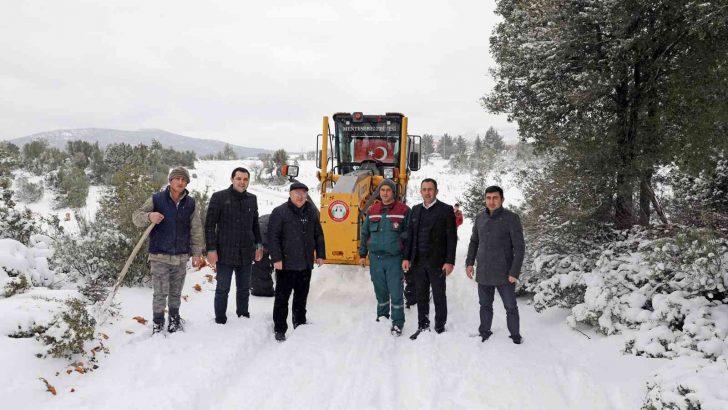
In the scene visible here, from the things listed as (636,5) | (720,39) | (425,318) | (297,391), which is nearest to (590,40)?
(636,5)

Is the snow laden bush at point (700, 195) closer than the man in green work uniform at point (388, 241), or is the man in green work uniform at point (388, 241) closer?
the snow laden bush at point (700, 195)

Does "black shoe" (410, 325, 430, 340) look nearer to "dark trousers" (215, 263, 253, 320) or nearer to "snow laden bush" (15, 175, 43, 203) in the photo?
"dark trousers" (215, 263, 253, 320)

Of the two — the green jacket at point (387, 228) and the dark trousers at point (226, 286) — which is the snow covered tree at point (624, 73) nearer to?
the green jacket at point (387, 228)

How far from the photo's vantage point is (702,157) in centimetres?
509

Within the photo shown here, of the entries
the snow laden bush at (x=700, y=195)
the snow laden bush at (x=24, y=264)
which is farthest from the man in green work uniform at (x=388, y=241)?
the snow laden bush at (x=24, y=264)

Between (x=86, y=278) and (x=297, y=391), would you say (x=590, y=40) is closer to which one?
(x=297, y=391)

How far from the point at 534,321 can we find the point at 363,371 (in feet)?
9.84

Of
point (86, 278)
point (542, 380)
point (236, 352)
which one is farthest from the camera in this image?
point (86, 278)

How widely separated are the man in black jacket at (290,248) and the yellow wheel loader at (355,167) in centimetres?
151

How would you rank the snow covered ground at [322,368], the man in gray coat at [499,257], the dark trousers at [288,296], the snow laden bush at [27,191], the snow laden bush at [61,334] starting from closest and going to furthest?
1. the snow covered ground at [322,368]
2. the snow laden bush at [61,334]
3. the man in gray coat at [499,257]
4. the dark trousers at [288,296]
5. the snow laden bush at [27,191]

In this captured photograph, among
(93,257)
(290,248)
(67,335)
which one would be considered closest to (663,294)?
(290,248)

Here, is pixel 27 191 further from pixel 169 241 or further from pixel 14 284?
pixel 169 241

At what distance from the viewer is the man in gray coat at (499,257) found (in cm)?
546

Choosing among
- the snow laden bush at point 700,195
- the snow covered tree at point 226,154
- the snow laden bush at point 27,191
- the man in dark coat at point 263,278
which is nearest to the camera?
the snow laden bush at point 700,195
